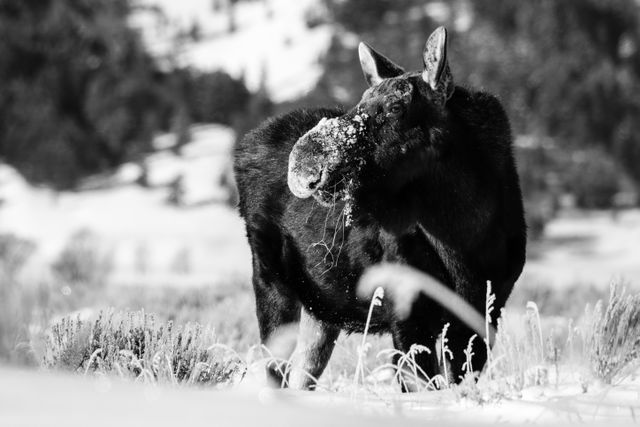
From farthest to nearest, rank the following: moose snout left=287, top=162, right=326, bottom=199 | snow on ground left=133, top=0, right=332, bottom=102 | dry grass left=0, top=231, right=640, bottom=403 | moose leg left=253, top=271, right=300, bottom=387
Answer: snow on ground left=133, top=0, right=332, bottom=102 < moose leg left=253, top=271, right=300, bottom=387 < moose snout left=287, top=162, right=326, bottom=199 < dry grass left=0, top=231, right=640, bottom=403

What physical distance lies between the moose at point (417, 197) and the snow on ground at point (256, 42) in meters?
32.3

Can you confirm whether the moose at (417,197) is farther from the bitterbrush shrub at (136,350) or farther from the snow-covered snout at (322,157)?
the bitterbrush shrub at (136,350)

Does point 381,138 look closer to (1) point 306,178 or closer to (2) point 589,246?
(1) point 306,178

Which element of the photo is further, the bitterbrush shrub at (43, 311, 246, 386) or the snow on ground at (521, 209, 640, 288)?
the snow on ground at (521, 209, 640, 288)

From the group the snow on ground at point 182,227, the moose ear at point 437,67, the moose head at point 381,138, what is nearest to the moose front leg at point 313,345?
the moose head at point 381,138

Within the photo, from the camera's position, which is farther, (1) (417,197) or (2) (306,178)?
(1) (417,197)

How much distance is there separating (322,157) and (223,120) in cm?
3375

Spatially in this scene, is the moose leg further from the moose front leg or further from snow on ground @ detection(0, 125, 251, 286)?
snow on ground @ detection(0, 125, 251, 286)

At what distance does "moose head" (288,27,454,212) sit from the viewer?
3.80 meters

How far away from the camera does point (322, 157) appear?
3771 millimetres

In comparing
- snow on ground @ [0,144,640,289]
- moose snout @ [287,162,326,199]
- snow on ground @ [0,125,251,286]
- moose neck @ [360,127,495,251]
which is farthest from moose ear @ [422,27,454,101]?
snow on ground @ [0,125,251,286]

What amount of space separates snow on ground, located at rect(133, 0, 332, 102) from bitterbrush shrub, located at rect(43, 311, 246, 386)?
32731 mm

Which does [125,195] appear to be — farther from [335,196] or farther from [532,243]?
[335,196]

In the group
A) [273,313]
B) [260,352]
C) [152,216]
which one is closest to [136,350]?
[260,352]
